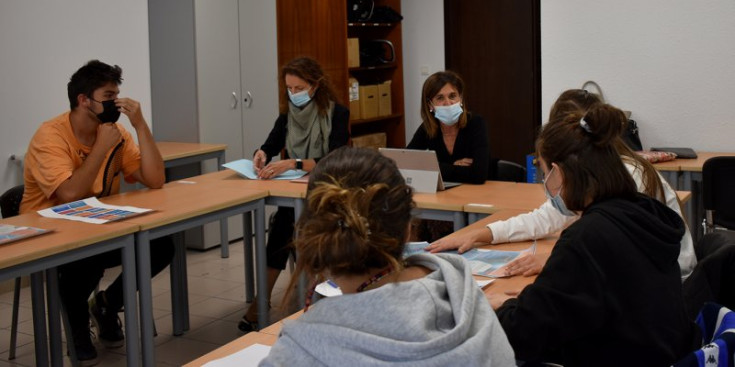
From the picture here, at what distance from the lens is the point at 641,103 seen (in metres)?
5.17

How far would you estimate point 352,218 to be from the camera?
4.53ft

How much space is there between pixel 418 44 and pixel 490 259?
5.09 meters

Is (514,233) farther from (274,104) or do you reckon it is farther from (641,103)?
(274,104)

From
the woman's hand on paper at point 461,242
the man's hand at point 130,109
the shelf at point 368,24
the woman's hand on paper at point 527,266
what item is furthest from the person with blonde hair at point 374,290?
the shelf at point 368,24

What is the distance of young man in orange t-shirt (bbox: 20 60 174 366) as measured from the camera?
3.68 meters

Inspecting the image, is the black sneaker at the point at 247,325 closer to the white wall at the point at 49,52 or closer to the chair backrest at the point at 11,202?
the chair backrest at the point at 11,202

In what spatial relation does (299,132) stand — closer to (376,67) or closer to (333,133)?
(333,133)

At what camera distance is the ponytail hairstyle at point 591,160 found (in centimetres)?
198

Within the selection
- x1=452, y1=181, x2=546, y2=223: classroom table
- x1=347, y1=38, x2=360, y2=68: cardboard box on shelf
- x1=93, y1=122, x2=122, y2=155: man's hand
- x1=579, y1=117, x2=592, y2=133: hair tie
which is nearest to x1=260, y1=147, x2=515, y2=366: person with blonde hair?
x1=579, y1=117, x2=592, y2=133: hair tie

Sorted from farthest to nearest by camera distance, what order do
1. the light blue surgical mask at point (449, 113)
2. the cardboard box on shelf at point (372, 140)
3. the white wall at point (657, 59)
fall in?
1. the cardboard box on shelf at point (372, 140)
2. the white wall at point (657, 59)
3. the light blue surgical mask at point (449, 113)

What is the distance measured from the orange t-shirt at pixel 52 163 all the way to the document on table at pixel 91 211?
0.16m

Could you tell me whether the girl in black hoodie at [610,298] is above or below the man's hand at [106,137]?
below

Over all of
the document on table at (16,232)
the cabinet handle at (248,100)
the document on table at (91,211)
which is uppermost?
the cabinet handle at (248,100)

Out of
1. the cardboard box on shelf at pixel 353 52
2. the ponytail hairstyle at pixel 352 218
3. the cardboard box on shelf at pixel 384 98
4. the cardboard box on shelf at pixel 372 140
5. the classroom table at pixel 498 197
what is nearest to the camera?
the ponytail hairstyle at pixel 352 218
